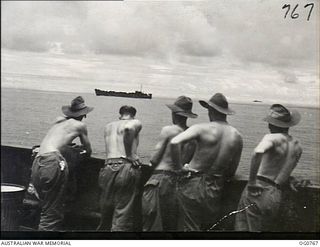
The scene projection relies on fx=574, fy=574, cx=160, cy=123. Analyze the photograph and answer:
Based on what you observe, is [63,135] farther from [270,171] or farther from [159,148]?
[270,171]

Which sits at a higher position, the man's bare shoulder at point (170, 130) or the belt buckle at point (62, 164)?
the man's bare shoulder at point (170, 130)

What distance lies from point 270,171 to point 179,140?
1.74ft

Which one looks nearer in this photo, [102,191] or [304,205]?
[102,191]

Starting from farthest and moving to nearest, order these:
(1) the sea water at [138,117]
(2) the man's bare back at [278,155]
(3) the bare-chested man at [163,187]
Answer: (2) the man's bare back at [278,155]
(3) the bare-chested man at [163,187]
(1) the sea water at [138,117]

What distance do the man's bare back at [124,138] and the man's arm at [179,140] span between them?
19 centimetres

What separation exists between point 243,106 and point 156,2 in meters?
0.71

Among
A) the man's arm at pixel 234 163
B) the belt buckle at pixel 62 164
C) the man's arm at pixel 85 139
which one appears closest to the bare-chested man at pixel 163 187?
the man's arm at pixel 234 163

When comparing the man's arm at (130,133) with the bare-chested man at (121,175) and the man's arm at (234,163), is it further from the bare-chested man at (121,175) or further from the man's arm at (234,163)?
the man's arm at (234,163)

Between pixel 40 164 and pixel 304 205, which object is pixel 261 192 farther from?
pixel 40 164

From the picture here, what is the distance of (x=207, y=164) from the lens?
3002 millimetres

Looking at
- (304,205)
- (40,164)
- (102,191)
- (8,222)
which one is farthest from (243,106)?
(8,222)

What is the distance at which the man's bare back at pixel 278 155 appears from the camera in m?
3.07

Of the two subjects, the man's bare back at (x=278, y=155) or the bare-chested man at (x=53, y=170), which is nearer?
the bare-chested man at (x=53, y=170)

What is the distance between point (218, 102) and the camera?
3.04 metres
